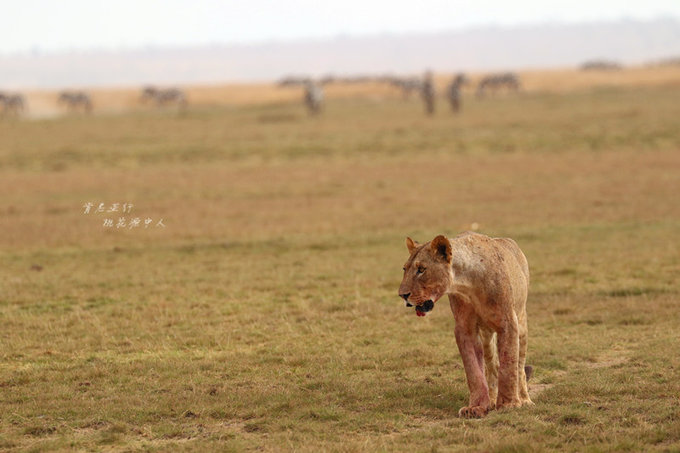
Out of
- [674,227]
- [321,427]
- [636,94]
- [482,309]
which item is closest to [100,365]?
[321,427]

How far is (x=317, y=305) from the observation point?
1426 centimetres

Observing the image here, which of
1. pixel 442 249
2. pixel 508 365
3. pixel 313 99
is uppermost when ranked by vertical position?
pixel 313 99

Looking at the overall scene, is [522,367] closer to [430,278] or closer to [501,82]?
[430,278]

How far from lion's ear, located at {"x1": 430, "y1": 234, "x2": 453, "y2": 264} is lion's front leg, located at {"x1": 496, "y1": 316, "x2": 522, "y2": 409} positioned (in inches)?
33.5

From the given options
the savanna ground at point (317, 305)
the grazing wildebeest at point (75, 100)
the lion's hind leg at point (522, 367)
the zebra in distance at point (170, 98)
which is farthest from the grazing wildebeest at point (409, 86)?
the lion's hind leg at point (522, 367)

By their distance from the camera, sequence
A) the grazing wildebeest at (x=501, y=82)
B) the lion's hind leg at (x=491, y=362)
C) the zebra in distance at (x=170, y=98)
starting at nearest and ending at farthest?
the lion's hind leg at (x=491, y=362), the zebra in distance at (x=170, y=98), the grazing wildebeest at (x=501, y=82)

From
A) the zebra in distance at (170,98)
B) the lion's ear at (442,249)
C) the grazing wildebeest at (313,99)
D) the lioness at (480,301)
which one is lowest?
the lioness at (480,301)

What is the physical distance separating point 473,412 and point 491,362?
524mm

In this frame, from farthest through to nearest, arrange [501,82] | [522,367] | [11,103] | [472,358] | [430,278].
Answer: [501,82]
[11,103]
[522,367]
[472,358]
[430,278]

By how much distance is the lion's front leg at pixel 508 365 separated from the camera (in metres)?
8.48

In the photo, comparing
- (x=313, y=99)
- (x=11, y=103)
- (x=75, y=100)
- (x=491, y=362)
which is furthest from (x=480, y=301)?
(x=75, y=100)

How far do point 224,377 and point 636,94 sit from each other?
219 ft

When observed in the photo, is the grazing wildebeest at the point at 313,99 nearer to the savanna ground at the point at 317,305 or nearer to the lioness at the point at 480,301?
the savanna ground at the point at 317,305

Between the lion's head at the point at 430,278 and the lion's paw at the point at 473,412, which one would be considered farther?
the lion's paw at the point at 473,412
